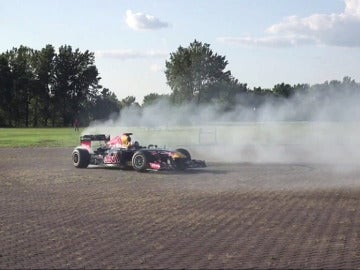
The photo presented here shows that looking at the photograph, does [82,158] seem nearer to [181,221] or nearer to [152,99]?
[181,221]

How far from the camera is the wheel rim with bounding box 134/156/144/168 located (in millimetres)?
21109

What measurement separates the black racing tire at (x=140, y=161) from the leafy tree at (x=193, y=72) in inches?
1301

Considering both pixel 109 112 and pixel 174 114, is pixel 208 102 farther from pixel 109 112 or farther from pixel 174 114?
pixel 109 112

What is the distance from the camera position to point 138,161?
2125 centimetres

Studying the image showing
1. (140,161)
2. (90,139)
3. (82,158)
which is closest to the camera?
(140,161)

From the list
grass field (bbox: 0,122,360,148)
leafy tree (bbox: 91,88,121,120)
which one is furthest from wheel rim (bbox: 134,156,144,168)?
leafy tree (bbox: 91,88,121,120)

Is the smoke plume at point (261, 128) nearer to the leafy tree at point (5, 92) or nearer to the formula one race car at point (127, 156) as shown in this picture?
the formula one race car at point (127, 156)

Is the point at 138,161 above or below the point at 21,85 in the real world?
below

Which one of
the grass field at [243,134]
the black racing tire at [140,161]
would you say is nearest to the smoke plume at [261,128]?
the grass field at [243,134]

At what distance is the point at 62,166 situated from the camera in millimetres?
24266

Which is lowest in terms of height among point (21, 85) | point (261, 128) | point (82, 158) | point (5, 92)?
point (82, 158)

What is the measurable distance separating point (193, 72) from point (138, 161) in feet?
170

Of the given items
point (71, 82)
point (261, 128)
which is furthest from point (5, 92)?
point (261, 128)

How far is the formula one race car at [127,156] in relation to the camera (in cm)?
2114
